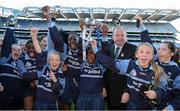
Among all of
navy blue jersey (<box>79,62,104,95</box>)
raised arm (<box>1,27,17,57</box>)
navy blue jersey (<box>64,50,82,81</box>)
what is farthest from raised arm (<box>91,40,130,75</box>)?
raised arm (<box>1,27,17,57</box>)

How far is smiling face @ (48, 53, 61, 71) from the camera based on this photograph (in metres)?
4.66

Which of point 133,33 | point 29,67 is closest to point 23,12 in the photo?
point 133,33

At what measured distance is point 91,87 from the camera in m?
4.67

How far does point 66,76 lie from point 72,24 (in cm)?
3827

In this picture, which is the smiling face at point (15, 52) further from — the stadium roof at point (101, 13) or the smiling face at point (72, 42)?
the stadium roof at point (101, 13)

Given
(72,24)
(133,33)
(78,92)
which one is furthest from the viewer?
(72,24)

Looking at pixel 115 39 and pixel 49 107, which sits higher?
pixel 115 39

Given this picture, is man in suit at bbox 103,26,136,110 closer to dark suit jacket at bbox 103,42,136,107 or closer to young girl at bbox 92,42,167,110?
dark suit jacket at bbox 103,42,136,107

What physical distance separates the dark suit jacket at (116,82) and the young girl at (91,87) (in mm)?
119

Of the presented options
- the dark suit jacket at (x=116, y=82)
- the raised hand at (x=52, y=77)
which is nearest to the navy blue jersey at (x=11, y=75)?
the raised hand at (x=52, y=77)

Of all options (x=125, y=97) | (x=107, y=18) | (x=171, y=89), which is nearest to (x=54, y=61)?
(x=125, y=97)

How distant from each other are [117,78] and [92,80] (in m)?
0.35

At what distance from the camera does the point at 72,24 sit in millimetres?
43031

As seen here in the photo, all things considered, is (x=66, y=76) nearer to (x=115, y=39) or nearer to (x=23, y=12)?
(x=115, y=39)
